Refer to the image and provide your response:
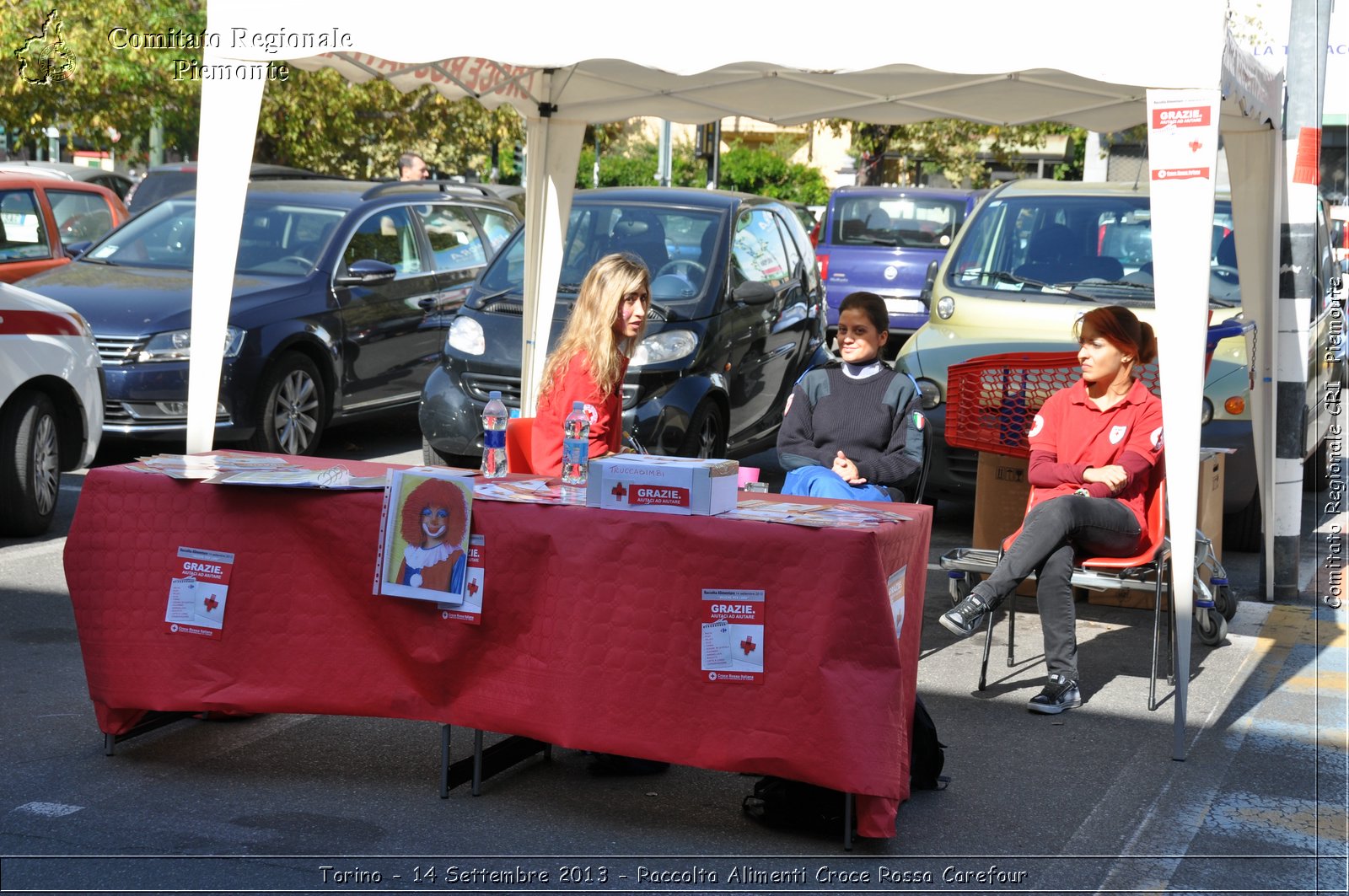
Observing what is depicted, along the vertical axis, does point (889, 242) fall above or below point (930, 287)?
above

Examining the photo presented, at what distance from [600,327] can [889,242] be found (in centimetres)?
1428

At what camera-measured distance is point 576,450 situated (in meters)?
5.38

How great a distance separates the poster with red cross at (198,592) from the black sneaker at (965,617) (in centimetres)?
267

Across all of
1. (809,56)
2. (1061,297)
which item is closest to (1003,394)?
(1061,297)

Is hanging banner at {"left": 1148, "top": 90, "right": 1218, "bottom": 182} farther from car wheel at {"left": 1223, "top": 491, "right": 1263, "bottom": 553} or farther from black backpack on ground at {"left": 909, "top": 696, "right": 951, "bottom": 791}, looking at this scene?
car wheel at {"left": 1223, "top": 491, "right": 1263, "bottom": 553}

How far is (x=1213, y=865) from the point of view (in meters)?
4.53

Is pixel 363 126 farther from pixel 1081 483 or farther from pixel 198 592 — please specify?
pixel 198 592

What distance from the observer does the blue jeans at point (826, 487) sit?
6.34 meters

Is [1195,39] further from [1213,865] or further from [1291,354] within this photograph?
[1291,354]

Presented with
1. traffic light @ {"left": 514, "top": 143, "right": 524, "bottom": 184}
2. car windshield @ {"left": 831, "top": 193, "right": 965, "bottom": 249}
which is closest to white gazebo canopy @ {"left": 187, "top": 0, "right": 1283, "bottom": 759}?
car windshield @ {"left": 831, "top": 193, "right": 965, "bottom": 249}

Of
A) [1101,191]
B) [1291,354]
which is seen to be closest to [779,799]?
[1291,354]

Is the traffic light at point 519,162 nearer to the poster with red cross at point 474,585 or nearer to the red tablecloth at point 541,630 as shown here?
the red tablecloth at point 541,630

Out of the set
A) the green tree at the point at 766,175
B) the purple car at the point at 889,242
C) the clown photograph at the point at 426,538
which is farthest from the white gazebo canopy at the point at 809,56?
the green tree at the point at 766,175

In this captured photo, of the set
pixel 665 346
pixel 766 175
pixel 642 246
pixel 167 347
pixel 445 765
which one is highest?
pixel 766 175
